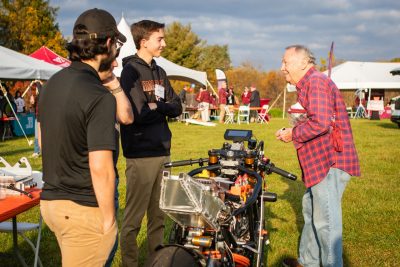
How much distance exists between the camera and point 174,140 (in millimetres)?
15484

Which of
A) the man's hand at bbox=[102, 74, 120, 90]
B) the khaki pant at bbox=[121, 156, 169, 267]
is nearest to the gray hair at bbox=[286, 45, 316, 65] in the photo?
the khaki pant at bbox=[121, 156, 169, 267]

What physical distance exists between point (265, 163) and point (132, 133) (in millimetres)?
1205

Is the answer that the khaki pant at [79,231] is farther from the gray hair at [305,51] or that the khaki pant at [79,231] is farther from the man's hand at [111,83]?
the gray hair at [305,51]

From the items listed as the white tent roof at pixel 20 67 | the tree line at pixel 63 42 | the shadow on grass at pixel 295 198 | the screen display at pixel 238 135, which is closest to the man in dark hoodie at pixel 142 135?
the screen display at pixel 238 135

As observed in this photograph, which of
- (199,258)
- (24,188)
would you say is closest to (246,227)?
(199,258)

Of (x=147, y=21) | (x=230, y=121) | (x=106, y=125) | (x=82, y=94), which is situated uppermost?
(x=147, y=21)

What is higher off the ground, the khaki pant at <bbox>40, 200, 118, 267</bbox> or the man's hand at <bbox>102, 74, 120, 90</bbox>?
the man's hand at <bbox>102, 74, 120, 90</bbox>

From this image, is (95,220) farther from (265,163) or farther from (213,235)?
(265,163)

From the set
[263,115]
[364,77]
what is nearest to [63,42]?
[263,115]

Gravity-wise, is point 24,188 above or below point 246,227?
above

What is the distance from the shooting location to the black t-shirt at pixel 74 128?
79.8 inches

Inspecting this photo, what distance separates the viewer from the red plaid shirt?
11.8 feet

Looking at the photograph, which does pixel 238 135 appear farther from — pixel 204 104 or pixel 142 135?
pixel 204 104

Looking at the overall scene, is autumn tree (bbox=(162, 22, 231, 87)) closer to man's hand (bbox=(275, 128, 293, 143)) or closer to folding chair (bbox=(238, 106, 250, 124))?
folding chair (bbox=(238, 106, 250, 124))
